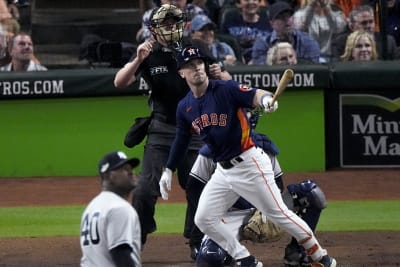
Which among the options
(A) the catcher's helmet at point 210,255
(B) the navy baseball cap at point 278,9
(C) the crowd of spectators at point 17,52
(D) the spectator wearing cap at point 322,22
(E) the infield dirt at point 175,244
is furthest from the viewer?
(B) the navy baseball cap at point 278,9

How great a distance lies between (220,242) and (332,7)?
6.41 metres

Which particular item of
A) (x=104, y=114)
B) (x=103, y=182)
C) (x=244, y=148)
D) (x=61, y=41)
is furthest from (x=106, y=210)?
(x=61, y=41)

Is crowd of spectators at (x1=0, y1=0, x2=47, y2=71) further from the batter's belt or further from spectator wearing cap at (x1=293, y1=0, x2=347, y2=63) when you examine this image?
the batter's belt

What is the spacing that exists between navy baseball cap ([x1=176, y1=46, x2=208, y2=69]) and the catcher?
0.72 m

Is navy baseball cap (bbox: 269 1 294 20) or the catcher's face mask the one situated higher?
the catcher's face mask

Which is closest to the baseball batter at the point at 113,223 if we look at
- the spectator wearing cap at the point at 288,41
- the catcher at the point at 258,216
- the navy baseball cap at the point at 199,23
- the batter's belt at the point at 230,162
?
the batter's belt at the point at 230,162

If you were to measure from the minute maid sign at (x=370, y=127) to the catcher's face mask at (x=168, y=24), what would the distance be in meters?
4.87

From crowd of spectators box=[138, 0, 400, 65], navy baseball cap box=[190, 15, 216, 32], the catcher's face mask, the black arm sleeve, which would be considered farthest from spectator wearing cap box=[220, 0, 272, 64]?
the black arm sleeve

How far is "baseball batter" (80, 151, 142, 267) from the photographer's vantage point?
490 cm

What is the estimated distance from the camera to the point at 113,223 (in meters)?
4.94

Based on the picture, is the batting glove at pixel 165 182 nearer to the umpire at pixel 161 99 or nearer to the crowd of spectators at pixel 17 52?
the umpire at pixel 161 99

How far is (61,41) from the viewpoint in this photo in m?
13.2

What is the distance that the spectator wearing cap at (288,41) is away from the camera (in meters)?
12.7

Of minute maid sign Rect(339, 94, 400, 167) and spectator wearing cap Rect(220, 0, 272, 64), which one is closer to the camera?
minute maid sign Rect(339, 94, 400, 167)
